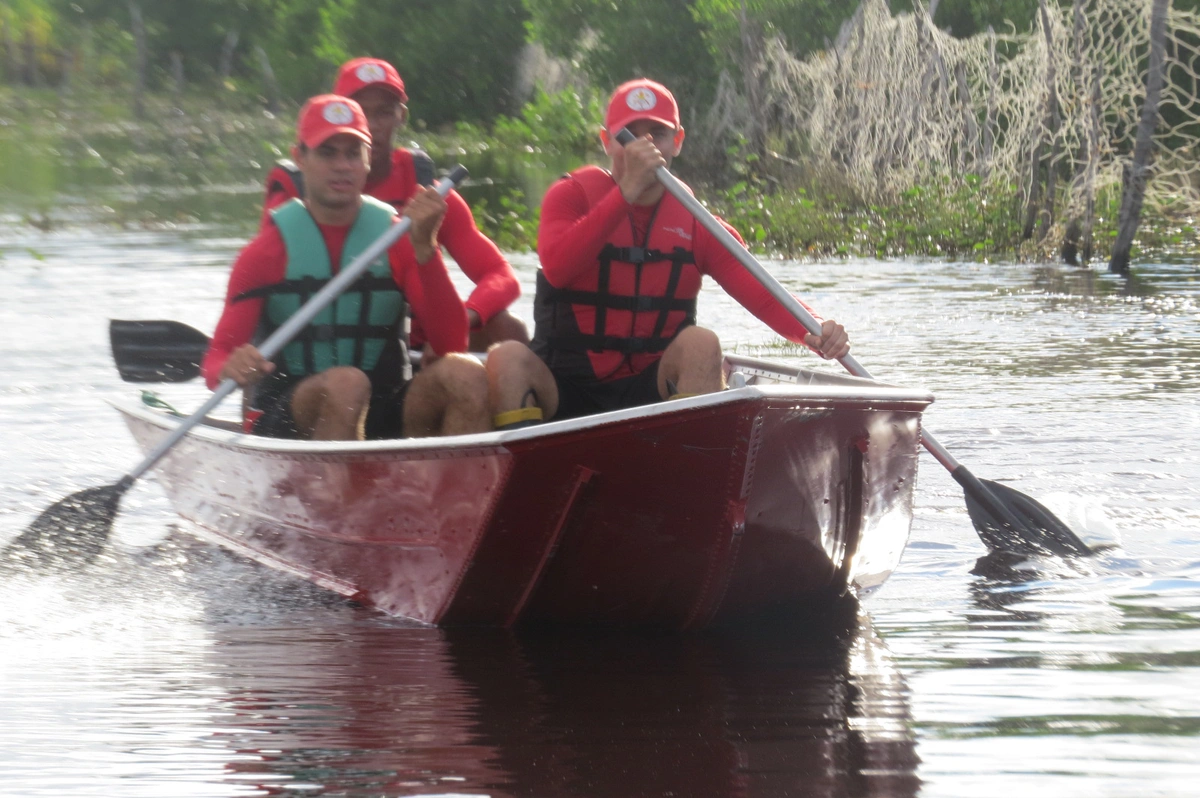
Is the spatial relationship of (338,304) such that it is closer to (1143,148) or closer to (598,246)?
(598,246)

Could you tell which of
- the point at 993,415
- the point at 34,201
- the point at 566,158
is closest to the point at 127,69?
the point at 566,158

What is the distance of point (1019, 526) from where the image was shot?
4738 mm

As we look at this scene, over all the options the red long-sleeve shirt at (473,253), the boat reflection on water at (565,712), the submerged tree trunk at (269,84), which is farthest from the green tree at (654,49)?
the submerged tree trunk at (269,84)

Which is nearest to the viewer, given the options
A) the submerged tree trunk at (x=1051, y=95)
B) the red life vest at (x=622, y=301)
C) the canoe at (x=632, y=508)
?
the canoe at (x=632, y=508)

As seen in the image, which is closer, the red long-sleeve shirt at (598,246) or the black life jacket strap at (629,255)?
the red long-sleeve shirt at (598,246)

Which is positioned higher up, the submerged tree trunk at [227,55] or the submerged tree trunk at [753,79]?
the submerged tree trunk at [227,55]

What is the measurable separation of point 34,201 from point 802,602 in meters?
18.4

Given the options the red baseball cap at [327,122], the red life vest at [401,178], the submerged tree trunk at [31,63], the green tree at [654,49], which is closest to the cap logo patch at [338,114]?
the red baseball cap at [327,122]

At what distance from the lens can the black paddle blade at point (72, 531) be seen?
5016 mm

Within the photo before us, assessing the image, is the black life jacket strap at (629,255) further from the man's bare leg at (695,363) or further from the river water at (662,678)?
the river water at (662,678)

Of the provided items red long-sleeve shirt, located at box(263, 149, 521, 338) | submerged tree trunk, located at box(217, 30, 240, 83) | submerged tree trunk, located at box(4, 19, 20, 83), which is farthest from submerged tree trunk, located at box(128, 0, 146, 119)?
red long-sleeve shirt, located at box(263, 149, 521, 338)

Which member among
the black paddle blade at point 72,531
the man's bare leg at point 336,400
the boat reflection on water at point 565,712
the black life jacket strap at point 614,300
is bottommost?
the black paddle blade at point 72,531

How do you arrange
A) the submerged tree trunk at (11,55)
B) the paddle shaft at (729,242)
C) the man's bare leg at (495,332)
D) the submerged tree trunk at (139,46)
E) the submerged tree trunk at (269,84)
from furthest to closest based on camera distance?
1. the submerged tree trunk at (11,55)
2. the submerged tree trunk at (139,46)
3. the submerged tree trunk at (269,84)
4. the man's bare leg at (495,332)
5. the paddle shaft at (729,242)

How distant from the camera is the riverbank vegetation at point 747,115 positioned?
13.7 m
